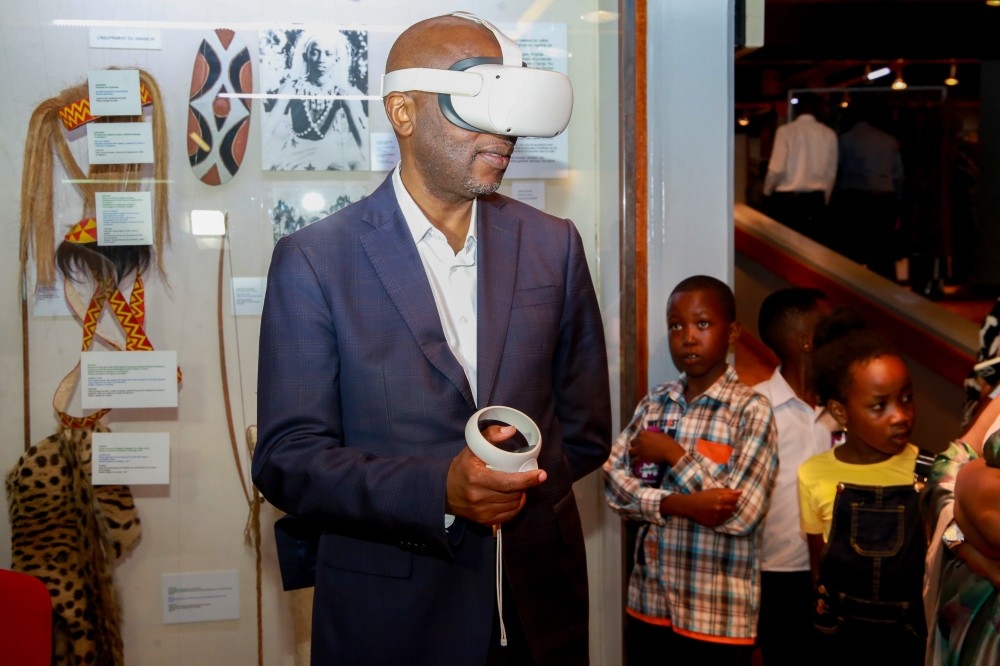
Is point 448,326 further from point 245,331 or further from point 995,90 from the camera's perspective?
point 995,90

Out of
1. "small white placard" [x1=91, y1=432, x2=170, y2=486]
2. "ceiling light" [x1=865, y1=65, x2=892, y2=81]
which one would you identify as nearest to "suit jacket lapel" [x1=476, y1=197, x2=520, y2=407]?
"small white placard" [x1=91, y1=432, x2=170, y2=486]

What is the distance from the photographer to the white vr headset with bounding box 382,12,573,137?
5.57ft

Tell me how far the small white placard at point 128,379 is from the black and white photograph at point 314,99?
2.22ft

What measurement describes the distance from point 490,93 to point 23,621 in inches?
56.0

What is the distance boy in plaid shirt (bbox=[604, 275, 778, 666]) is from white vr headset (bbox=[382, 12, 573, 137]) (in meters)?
1.14

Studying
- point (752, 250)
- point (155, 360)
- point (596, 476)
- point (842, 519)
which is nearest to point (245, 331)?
point (155, 360)

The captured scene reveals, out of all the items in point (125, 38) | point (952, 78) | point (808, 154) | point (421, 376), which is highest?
point (952, 78)

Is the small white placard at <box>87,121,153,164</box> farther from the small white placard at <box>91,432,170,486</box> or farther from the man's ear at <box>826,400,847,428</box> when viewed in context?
the man's ear at <box>826,400,847,428</box>

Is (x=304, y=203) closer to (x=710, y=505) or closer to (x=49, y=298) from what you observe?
(x=49, y=298)

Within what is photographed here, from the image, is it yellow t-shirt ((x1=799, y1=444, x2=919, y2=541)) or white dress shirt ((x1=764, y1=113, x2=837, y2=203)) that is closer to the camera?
yellow t-shirt ((x1=799, y1=444, x2=919, y2=541))

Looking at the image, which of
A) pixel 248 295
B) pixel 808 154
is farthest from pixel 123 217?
pixel 808 154

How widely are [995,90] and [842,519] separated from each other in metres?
8.17

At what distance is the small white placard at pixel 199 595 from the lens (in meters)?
3.01

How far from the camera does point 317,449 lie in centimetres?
163
